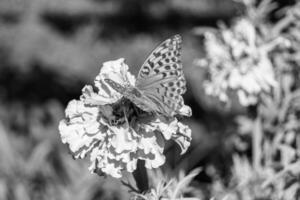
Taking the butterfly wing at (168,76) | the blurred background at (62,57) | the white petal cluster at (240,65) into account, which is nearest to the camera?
the butterfly wing at (168,76)

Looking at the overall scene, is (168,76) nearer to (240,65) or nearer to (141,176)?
(141,176)

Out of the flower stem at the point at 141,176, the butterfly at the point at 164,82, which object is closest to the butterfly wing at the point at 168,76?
the butterfly at the point at 164,82

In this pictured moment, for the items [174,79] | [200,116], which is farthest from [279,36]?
[200,116]

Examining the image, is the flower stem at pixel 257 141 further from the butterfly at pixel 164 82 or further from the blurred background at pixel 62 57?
the blurred background at pixel 62 57

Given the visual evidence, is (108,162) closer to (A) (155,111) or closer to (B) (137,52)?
(A) (155,111)

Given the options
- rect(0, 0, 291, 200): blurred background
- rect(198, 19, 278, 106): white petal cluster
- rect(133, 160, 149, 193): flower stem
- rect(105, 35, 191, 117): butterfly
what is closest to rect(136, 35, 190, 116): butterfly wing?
rect(105, 35, 191, 117): butterfly

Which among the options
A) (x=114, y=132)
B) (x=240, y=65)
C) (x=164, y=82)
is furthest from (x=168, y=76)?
(x=240, y=65)
